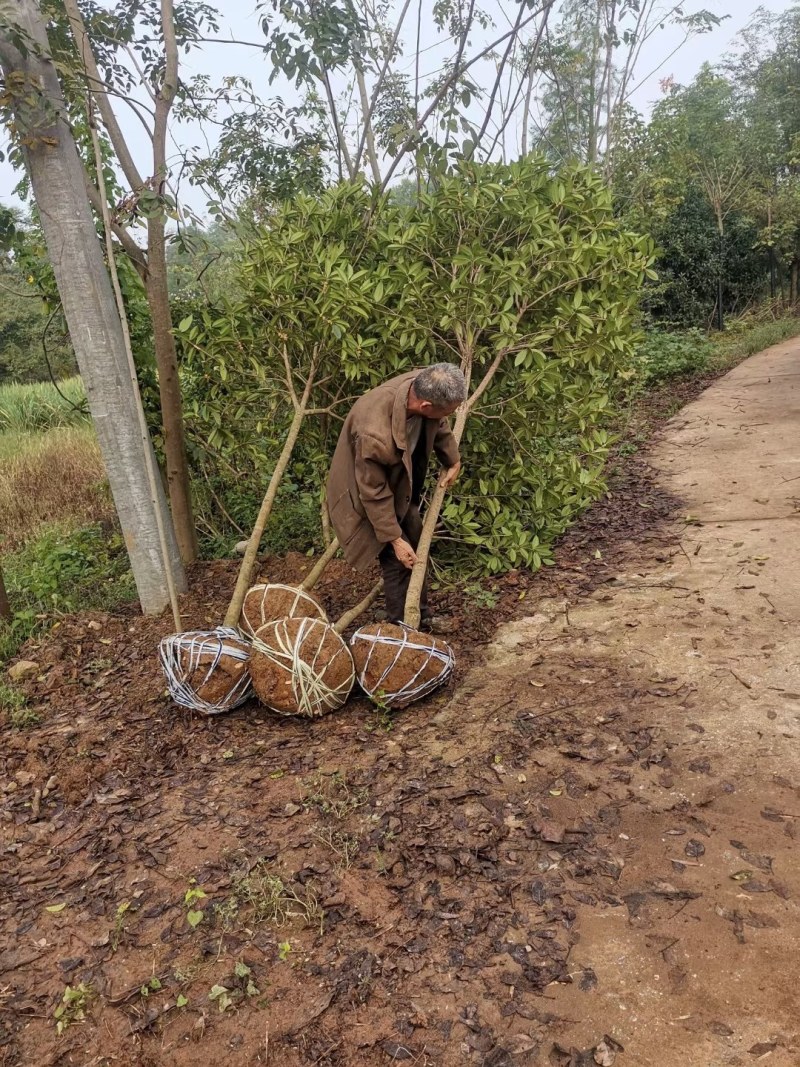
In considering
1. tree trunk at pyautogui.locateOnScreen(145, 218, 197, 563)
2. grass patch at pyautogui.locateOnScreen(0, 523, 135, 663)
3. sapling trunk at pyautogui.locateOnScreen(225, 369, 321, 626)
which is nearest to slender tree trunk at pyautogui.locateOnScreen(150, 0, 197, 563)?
tree trunk at pyautogui.locateOnScreen(145, 218, 197, 563)

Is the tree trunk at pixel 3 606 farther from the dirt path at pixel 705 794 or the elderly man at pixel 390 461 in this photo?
Result: the dirt path at pixel 705 794

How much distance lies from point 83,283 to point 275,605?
2185 mm

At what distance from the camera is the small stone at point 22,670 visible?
4.22 metres

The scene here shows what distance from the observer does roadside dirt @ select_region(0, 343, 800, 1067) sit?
193 cm

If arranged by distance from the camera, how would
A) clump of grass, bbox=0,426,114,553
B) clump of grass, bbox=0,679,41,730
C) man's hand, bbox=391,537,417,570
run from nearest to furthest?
1. man's hand, bbox=391,537,417,570
2. clump of grass, bbox=0,679,41,730
3. clump of grass, bbox=0,426,114,553

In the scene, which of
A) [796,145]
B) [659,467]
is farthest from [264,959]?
[796,145]

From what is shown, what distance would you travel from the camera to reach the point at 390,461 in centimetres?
350

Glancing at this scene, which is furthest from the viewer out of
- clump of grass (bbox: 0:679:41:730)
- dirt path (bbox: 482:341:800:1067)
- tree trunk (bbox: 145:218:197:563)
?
tree trunk (bbox: 145:218:197:563)

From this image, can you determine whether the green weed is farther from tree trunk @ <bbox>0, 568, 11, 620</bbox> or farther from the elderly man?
tree trunk @ <bbox>0, 568, 11, 620</bbox>

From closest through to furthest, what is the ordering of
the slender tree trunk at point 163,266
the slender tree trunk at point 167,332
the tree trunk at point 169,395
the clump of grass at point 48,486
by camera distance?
the slender tree trunk at point 163,266, the slender tree trunk at point 167,332, the tree trunk at point 169,395, the clump of grass at point 48,486

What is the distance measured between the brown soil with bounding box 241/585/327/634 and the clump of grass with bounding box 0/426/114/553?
4.16m

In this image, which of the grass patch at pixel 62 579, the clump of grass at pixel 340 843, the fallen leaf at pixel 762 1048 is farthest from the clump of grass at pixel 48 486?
the fallen leaf at pixel 762 1048

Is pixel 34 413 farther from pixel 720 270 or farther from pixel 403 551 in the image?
pixel 720 270

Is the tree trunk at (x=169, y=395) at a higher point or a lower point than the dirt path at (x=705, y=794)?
higher
